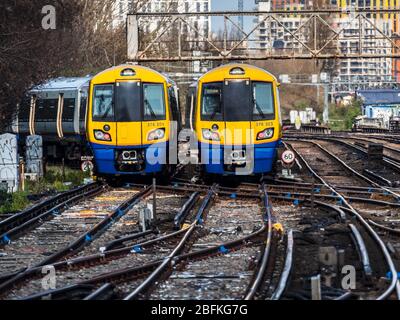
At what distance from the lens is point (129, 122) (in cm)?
2109

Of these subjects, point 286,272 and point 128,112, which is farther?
point 128,112

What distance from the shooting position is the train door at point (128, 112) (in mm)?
21047

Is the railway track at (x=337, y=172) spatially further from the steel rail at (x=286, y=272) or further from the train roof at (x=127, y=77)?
the steel rail at (x=286, y=272)

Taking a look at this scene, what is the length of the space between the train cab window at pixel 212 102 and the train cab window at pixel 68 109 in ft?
30.5

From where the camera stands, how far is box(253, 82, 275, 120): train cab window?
821 inches

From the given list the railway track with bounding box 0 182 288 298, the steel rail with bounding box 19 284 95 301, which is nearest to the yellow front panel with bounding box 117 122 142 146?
the railway track with bounding box 0 182 288 298

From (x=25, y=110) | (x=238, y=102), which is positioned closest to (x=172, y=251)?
(x=238, y=102)

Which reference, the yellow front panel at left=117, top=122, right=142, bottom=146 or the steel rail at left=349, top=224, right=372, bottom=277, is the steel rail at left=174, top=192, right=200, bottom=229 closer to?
the steel rail at left=349, top=224, right=372, bottom=277

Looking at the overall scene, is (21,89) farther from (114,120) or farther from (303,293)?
(303,293)

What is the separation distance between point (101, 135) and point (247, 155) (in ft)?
11.0

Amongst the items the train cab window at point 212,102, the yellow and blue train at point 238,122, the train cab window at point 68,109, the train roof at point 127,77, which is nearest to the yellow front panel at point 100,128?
the train roof at point 127,77

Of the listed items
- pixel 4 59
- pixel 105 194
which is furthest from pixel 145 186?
pixel 4 59

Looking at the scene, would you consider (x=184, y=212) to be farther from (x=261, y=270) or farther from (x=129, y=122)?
(x=129, y=122)

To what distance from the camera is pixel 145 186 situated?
21188 mm
